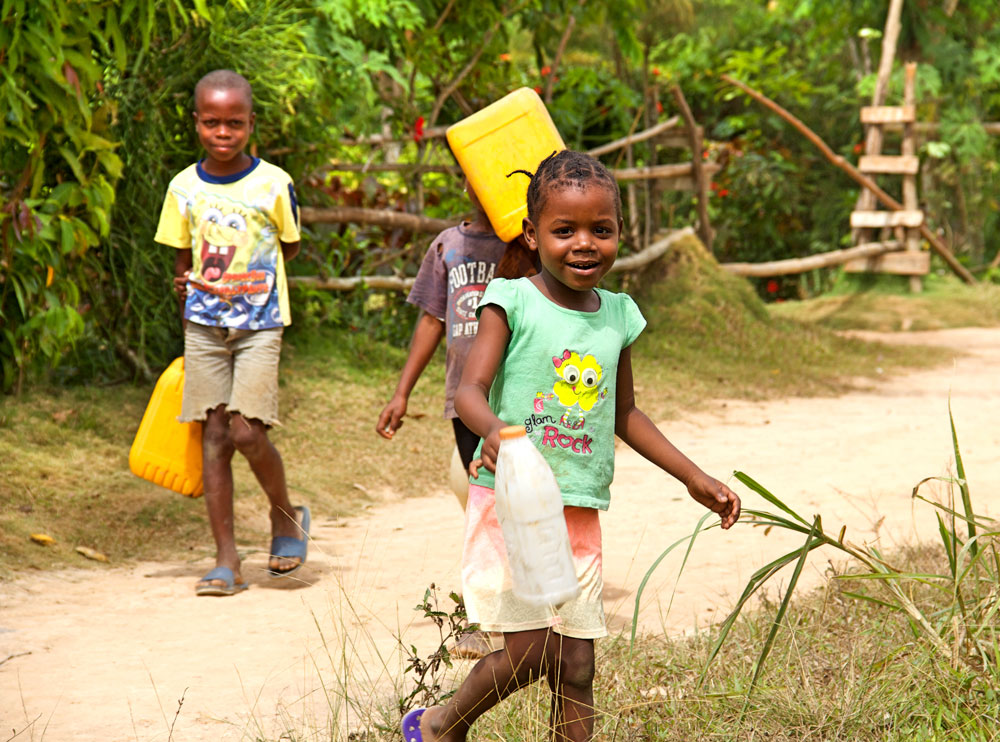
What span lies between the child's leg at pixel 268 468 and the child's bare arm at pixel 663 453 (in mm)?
1877

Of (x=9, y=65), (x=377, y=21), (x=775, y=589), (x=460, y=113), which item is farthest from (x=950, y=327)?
(x=9, y=65)

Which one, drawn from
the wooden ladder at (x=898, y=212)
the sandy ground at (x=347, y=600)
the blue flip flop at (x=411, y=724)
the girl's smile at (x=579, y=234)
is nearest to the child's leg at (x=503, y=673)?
the blue flip flop at (x=411, y=724)

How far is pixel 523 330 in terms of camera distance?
236cm

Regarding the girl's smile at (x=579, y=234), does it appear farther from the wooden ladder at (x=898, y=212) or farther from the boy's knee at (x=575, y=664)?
the wooden ladder at (x=898, y=212)

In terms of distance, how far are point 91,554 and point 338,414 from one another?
88.4 inches

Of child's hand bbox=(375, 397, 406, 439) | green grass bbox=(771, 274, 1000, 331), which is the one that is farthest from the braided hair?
green grass bbox=(771, 274, 1000, 331)

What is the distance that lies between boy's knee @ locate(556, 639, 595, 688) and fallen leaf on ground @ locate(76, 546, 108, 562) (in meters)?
2.60

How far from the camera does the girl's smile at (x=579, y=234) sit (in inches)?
91.7

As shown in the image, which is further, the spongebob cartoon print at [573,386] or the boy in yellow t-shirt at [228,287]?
the boy in yellow t-shirt at [228,287]

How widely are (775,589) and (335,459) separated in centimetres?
268

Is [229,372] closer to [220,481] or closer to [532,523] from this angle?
[220,481]

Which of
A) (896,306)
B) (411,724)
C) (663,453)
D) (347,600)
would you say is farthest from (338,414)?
(896,306)

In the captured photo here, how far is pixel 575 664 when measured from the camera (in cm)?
234

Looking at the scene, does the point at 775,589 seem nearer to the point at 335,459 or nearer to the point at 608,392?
the point at 608,392
